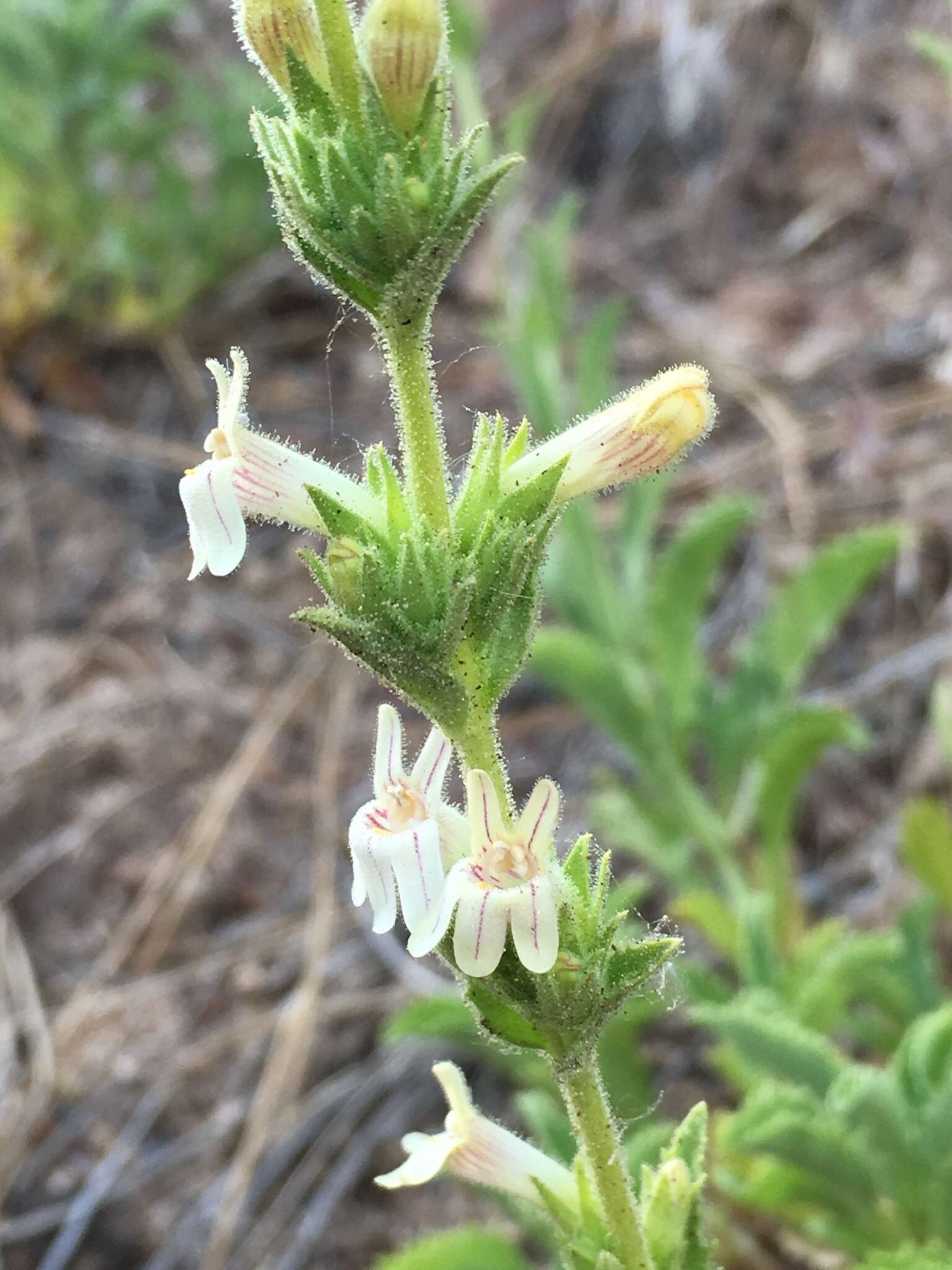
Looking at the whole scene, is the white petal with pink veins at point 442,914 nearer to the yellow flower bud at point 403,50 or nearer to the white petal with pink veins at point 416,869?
the white petal with pink veins at point 416,869

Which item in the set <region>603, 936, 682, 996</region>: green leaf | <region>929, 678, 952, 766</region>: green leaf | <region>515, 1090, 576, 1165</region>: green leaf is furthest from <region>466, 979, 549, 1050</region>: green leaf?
<region>929, 678, 952, 766</region>: green leaf

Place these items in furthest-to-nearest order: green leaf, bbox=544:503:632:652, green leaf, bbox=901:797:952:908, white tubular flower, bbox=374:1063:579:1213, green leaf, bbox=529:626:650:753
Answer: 1. green leaf, bbox=544:503:632:652
2. green leaf, bbox=529:626:650:753
3. green leaf, bbox=901:797:952:908
4. white tubular flower, bbox=374:1063:579:1213

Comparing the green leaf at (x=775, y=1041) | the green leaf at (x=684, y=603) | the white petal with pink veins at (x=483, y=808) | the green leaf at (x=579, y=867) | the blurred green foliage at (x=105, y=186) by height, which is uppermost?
the blurred green foliage at (x=105, y=186)

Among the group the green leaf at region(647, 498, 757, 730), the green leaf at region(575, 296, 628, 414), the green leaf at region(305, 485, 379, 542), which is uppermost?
the green leaf at region(575, 296, 628, 414)

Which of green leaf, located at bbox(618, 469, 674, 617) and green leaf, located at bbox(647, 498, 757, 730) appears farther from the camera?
green leaf, located at bbox(618, 469, 674, 617)

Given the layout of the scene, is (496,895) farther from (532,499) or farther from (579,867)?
(532,499)

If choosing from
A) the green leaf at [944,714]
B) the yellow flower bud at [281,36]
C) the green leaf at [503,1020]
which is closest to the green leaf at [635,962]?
the green leaf at [503,1020]

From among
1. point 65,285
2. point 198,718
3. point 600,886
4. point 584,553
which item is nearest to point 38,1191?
point 198,718

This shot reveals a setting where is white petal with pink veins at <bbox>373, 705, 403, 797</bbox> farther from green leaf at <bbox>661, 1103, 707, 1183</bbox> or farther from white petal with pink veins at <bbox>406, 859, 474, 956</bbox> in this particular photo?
green leaf at <bbox>661, 1103, 707, 1183</bbox>
